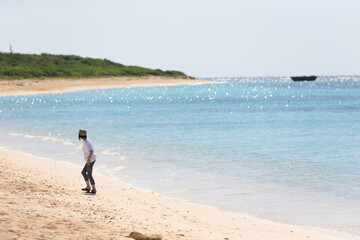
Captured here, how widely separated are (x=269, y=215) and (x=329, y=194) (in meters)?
2.44

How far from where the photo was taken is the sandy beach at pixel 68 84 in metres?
79.4

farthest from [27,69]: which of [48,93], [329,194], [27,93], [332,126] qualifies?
Answer: [329,194]

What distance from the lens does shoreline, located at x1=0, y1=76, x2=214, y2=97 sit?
79.2 m

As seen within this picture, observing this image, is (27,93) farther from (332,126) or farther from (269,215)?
(269,215)

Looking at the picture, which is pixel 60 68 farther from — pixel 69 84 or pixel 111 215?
pixel 111 215

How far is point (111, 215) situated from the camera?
8852 mm

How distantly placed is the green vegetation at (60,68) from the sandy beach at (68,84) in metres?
3.03

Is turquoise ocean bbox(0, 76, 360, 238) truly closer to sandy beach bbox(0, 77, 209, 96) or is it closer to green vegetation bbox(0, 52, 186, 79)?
sandy beach bbox(0, 77, 209, 96)

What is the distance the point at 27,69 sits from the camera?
99.4 meters

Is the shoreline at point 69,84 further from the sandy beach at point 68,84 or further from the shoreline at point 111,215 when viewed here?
the shoreline at point 111,215

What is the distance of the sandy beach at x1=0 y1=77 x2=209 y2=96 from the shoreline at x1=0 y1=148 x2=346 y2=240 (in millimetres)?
65699

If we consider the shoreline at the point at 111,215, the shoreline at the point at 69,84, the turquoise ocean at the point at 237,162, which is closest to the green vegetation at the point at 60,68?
the shoreline at the point at 69,84

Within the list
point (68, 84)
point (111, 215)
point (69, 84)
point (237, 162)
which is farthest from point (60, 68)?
point (111, 215)

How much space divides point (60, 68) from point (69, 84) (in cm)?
1822
